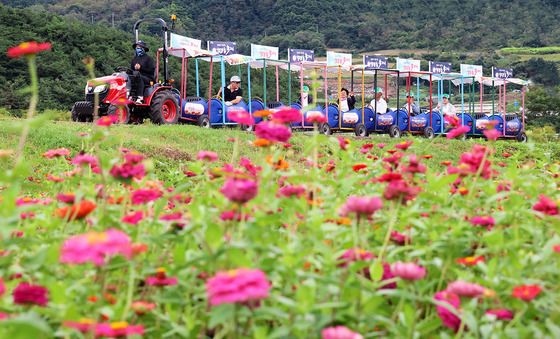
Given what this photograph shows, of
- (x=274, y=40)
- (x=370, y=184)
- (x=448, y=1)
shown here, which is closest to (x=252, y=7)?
(x=274, y=40)

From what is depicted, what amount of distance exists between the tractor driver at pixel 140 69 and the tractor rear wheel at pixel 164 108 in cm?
30

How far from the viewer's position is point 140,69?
43.1ft

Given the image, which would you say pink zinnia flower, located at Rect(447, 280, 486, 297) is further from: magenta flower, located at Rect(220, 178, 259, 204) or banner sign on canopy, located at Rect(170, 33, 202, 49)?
banner sign on canopy, located at Rect(170, 33, 202, 49)

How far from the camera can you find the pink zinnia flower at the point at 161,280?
66.9 inches

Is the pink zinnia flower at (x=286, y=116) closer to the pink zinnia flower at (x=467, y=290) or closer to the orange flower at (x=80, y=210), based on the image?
the orange flower at (x=80, y=210)

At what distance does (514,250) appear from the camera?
6.33 ft

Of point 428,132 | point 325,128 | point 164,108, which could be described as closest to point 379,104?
point 428,132

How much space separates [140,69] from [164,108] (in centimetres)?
92

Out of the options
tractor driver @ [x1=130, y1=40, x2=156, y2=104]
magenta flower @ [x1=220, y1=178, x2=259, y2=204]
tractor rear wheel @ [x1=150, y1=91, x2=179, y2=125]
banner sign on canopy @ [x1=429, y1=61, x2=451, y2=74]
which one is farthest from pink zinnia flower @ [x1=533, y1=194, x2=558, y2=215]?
banner sign on canopy @ [x1=429, y1=61, x2=451, y2=74]

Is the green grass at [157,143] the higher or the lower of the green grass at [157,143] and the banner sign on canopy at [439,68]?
the lower

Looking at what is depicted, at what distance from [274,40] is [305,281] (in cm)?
6784

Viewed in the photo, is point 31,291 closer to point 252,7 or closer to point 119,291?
point 119,291

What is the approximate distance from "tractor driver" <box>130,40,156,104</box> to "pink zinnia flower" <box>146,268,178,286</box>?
11.6 metres

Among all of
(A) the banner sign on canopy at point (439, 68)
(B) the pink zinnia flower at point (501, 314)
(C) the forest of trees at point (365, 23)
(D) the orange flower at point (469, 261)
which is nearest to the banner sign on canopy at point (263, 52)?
(A) the banner sign on canopy at point (439, 68)
